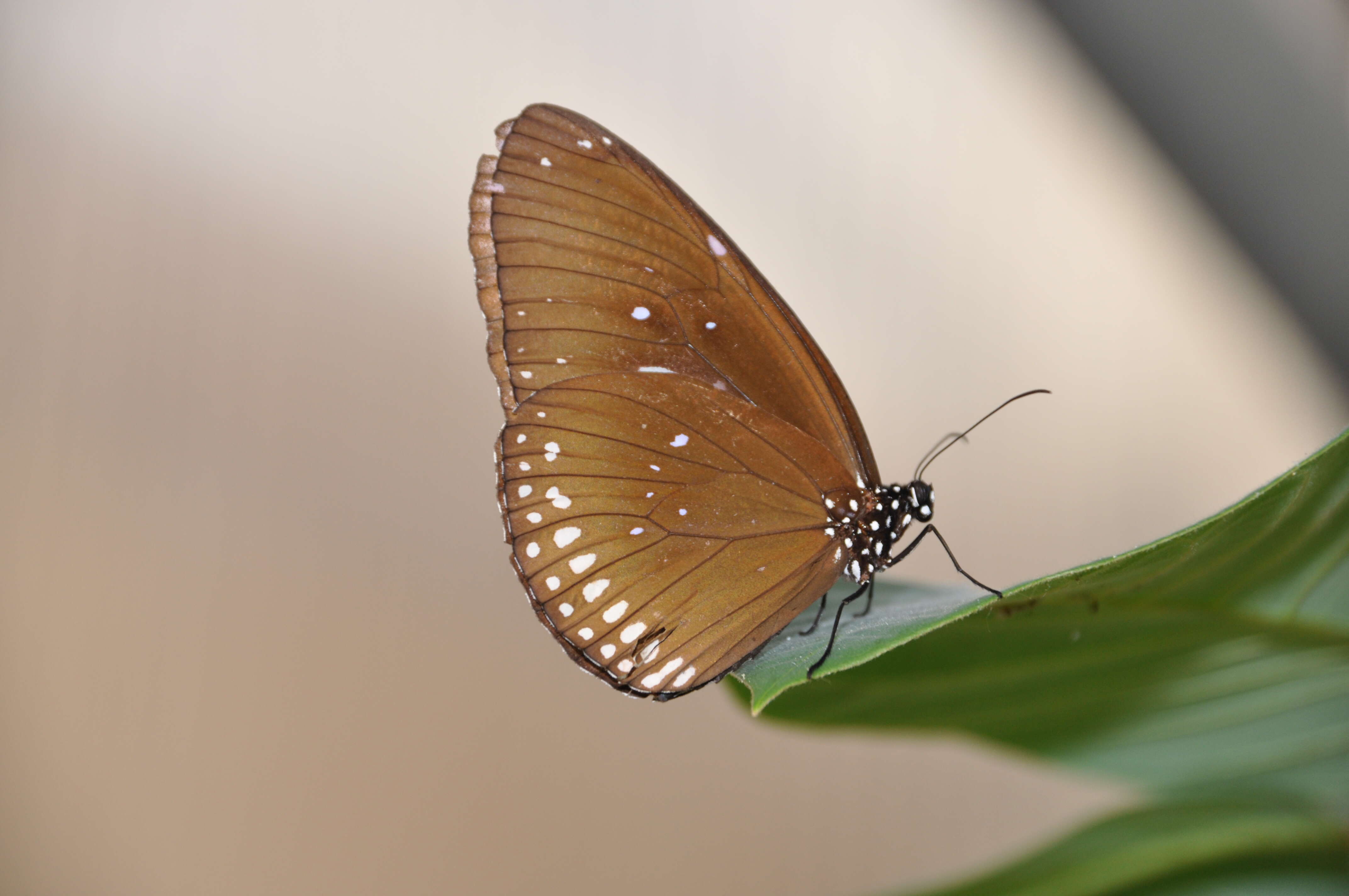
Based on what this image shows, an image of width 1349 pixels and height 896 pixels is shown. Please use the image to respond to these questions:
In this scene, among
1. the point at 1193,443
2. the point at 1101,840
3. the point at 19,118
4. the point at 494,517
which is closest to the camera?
the point at 1101,840

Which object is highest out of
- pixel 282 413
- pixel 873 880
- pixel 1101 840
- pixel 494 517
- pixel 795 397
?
Answer: pixel 282 413

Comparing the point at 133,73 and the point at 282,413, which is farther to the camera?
the point at 282,413

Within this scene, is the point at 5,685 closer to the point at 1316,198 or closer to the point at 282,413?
the point at 282,413

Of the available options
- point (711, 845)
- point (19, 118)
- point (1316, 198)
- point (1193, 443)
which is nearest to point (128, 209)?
point (19, 118)

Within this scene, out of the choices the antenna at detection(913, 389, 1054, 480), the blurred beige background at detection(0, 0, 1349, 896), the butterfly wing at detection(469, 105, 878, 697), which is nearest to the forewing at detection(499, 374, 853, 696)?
the butterfly wing at detection(469, 105, 878, 697)

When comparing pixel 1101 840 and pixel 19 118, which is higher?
pixel 19 118

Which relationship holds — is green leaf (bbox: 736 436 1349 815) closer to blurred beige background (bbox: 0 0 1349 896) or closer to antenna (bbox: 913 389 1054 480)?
antenna (bbox: 913 389 1054 480)

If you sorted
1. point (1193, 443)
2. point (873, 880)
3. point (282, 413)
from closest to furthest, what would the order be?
point (282, 413)
point (873, 880)
point (1193, 443)
